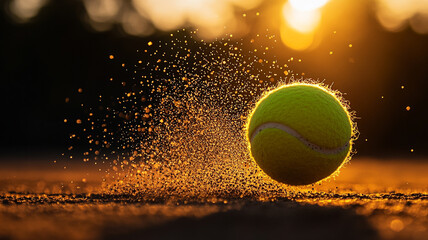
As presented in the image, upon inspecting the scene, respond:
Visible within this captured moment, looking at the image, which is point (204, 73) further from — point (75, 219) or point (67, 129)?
point (67, 129)

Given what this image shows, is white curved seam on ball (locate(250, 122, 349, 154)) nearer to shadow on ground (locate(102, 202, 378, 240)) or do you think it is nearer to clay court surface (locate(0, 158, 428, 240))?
clay court surface (locate(0, 158, 428, 240))

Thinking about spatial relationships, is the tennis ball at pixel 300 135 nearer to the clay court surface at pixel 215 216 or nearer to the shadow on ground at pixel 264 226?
the clay court surface at pixel 215 216

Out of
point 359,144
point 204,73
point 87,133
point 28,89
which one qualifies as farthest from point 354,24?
point 204,73

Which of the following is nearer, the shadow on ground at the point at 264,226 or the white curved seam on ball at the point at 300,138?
the shadow on ground at the point at 264,226

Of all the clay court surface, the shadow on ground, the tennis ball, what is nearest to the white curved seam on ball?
the tennis ball

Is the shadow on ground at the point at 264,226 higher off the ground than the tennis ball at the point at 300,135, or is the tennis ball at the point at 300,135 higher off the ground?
the tennis ball at the point at 300,135

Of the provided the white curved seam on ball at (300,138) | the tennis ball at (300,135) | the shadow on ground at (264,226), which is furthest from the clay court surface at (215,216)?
the white curved seam on ball at (300,138)
